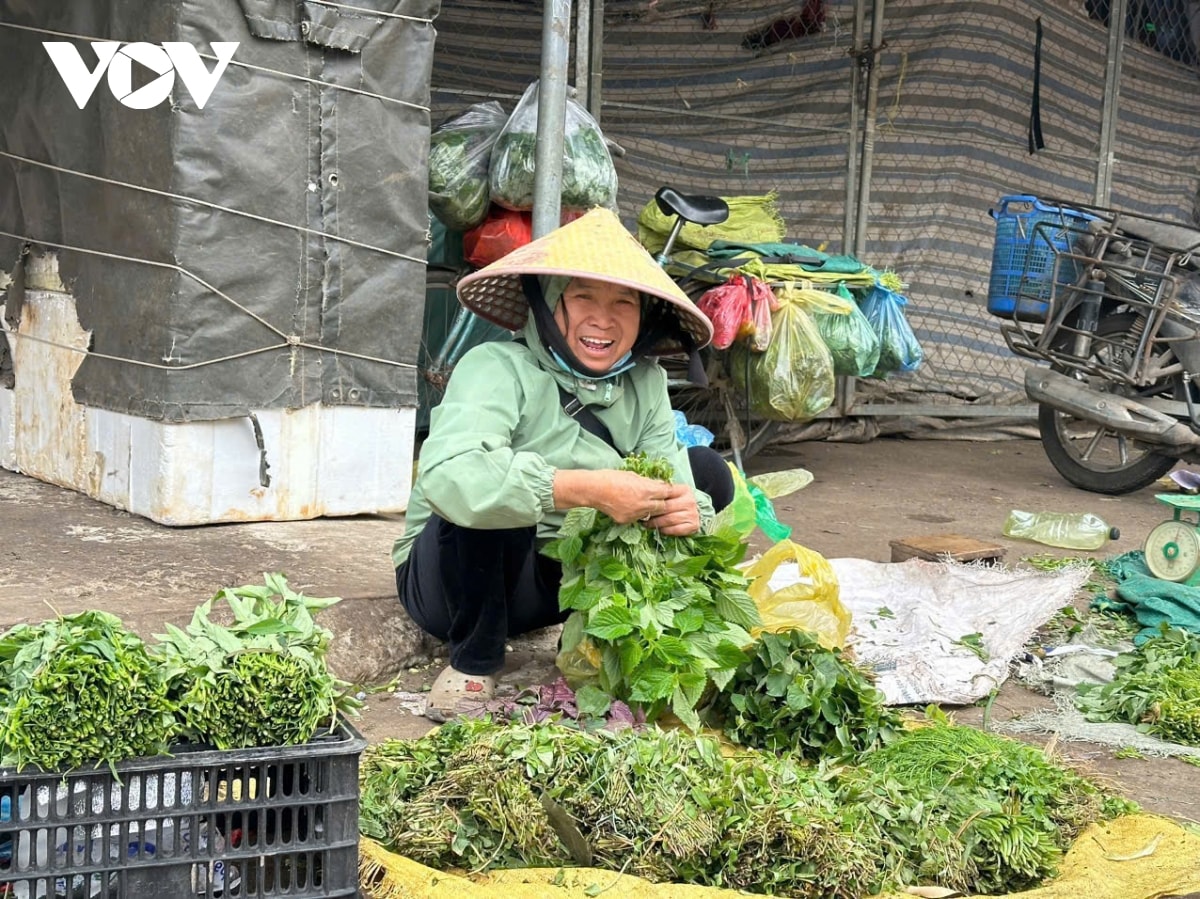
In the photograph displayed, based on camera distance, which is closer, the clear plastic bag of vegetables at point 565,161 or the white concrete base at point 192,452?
the white concrete base at point 192,452

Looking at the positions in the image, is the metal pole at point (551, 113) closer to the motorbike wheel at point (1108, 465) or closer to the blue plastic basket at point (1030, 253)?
the blue plastic basket at point (1030, 253)

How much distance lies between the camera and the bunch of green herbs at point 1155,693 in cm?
341

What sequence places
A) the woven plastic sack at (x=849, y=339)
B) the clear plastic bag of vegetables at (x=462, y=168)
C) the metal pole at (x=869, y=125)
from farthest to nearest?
1. the metal pole at (x=869, y=125)
2. the woven plastic sack at (x=849, y=339)
3. the clear plastic bag of vegetables at (x=462, y=168)

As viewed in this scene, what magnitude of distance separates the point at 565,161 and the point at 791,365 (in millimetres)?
1592

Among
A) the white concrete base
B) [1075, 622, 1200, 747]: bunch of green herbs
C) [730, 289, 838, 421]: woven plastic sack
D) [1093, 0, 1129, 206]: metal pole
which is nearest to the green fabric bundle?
[1075, 622, 1200, 747]: bunch of green herbs

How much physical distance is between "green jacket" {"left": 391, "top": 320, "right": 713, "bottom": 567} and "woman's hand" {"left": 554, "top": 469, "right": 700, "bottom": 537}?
40 millimetres

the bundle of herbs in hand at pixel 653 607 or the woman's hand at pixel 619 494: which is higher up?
the woman's hand at pixel 619 494

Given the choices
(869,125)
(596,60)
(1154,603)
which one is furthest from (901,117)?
(1154,603)

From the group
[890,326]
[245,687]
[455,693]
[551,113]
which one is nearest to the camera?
[245,687]

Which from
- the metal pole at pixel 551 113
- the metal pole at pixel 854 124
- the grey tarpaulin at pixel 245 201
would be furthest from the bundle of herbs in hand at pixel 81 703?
the metal pole at pixel 854 124

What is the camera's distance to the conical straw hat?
3.04 meters

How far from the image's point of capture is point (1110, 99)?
8531 millimetres

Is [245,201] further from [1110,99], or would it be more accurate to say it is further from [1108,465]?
[1110,99]

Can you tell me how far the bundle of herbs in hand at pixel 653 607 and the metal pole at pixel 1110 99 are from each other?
6.56 metres
